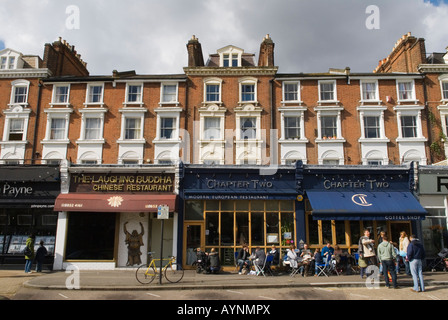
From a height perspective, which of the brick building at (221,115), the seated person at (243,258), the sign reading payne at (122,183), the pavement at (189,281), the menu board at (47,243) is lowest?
the pavement at (189,281)

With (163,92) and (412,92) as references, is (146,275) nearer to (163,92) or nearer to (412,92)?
(163,92)

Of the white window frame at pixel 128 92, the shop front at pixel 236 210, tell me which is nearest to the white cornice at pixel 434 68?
the shop front at pixel 236 210

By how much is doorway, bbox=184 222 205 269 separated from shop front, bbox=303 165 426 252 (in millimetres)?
5569

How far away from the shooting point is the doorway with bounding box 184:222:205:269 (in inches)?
667

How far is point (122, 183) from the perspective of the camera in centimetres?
1786

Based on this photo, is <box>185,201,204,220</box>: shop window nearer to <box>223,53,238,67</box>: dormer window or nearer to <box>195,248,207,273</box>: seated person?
<box>195,248,207,273</box>: seated person

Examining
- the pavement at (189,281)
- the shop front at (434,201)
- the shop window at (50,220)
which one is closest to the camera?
the pavement at (189,281)

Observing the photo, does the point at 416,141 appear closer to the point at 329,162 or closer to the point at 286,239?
the point at 329,162

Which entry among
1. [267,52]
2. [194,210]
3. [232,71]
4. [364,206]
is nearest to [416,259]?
[364,206]

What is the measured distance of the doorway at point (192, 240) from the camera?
17.0 meters

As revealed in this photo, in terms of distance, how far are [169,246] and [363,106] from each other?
14.9 m

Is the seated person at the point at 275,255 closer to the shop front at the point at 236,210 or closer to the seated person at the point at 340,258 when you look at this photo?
the shop front at the point at 236,210

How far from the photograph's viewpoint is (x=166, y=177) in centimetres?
1781

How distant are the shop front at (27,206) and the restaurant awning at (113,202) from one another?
1.32 metres
